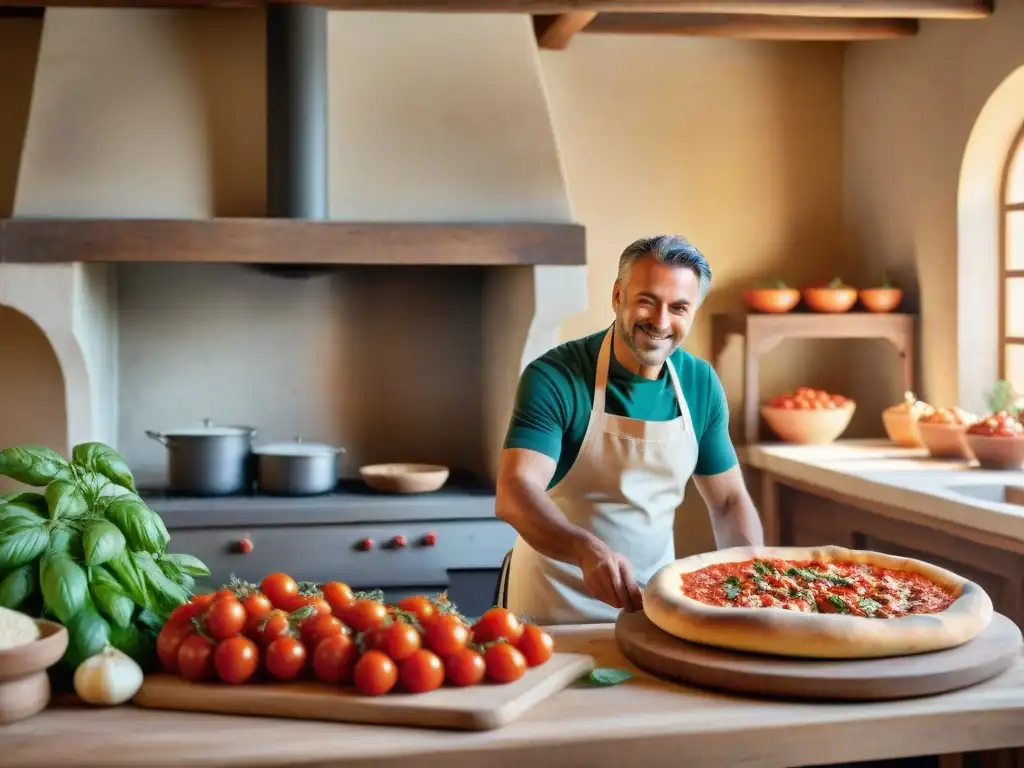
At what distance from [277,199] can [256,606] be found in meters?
2.28

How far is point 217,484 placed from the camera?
12.3 feet

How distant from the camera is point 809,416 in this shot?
4.13 meters

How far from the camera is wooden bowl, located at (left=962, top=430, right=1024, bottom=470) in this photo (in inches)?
133

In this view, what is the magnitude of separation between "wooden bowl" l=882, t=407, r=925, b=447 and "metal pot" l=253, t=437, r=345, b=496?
1881 mm

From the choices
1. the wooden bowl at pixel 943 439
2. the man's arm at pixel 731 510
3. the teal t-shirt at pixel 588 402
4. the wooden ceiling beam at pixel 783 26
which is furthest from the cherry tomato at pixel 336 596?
the wooden ceiling beam at pixel 783 26

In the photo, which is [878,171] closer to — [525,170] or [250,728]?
[525,170]

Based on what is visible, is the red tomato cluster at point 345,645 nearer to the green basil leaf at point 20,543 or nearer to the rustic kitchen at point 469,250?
the green basil leaf at point 20,543

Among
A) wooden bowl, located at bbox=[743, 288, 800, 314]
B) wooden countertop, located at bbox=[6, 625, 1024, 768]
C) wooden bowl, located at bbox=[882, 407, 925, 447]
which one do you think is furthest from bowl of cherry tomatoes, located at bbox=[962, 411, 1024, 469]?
wooden countertop, located at bbox=[6, 625, 1024, 768]

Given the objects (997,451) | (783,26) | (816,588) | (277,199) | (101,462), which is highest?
(783,26)

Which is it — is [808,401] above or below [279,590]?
above

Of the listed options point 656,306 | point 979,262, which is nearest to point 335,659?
point 656,306

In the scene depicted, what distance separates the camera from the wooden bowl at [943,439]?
3623mm

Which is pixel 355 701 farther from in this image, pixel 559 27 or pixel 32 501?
pixel 559 27

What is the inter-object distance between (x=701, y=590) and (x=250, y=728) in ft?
2.50
